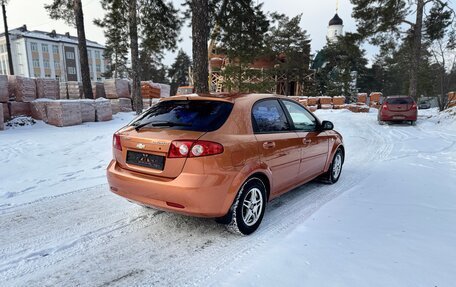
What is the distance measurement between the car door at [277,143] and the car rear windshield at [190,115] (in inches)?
18.5

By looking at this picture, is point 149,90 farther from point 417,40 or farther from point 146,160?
point 417,40

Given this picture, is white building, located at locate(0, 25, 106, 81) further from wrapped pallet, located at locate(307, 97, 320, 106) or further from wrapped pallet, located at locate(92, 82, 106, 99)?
wrapped pallet, located at locate(92, 82, 106, 99)

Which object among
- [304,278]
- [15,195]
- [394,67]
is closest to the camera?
[304,278]

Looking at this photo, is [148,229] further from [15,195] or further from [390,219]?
A: [390,219]

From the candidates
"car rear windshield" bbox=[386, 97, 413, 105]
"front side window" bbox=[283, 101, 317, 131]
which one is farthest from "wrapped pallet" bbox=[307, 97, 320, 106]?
"front side window" bbox=[283, 101, 317, 131]

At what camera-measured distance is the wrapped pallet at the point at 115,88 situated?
15164mm

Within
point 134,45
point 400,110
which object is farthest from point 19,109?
point 400,110

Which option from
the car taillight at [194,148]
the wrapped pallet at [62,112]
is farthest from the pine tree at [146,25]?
the car taillight at [194,148]

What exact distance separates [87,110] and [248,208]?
9822 mm

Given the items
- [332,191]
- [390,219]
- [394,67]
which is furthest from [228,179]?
[394,67]

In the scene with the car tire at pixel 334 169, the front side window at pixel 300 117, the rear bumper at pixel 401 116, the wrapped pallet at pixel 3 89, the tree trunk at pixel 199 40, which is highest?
the tree trunk at pixel 199 40

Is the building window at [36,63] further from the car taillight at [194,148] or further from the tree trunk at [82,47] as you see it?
the car taillight at [194,148]

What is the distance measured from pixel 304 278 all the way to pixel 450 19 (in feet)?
73.1

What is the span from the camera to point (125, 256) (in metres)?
2.87
